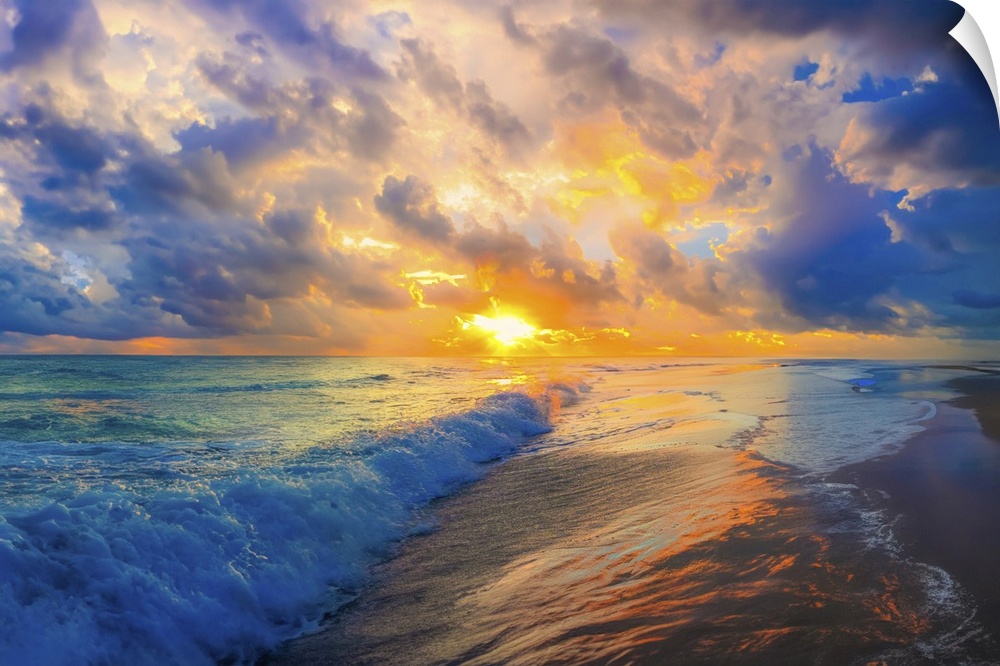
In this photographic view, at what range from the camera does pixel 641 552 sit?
4.29 meters

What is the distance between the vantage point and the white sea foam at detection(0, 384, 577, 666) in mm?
3209

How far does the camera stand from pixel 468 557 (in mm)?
4691

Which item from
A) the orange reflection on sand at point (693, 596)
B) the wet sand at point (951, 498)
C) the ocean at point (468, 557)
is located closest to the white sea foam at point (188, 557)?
the ocean at point (468, 557)

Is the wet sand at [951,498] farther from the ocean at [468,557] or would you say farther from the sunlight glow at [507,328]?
the sunlight glow at [507,328]

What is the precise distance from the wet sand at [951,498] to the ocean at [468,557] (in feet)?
0.34

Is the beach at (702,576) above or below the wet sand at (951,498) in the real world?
below

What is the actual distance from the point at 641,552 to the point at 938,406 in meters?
12.6

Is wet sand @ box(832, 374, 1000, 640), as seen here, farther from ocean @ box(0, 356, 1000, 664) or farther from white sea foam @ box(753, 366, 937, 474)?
white sea foam @ box(753, 366, 937, 474)

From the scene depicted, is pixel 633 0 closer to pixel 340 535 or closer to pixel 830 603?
pixel 830 603

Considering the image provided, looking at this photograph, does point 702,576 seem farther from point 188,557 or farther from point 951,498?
point 188,557

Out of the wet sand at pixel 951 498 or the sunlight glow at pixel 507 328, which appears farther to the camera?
the sunlight glow at pixel 507 328

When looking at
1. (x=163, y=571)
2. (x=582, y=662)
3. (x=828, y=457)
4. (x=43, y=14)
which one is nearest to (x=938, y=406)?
(x=828, y=457)

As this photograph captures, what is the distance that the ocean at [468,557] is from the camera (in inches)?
118

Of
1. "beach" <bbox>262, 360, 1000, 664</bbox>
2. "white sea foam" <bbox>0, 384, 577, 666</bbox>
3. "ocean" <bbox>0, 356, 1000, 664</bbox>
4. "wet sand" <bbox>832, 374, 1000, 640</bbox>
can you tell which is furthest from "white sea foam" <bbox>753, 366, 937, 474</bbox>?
"white sea foam" <bbox>0, 384, 577, 666</bbox>
